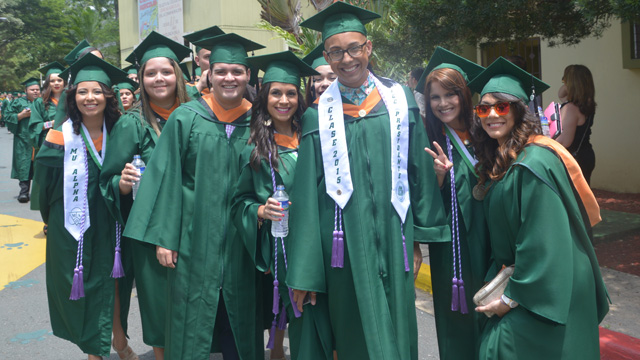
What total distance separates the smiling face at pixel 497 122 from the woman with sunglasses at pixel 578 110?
357 centimetres

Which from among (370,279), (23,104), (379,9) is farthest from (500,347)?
(23,104)

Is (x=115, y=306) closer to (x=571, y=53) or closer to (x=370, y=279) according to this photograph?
(x=370, y=279)

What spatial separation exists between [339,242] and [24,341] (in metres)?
3.31

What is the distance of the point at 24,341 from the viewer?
4805 millimetres

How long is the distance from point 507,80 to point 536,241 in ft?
2.68

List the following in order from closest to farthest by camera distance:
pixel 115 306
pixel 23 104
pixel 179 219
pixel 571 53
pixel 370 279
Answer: pixel 370 279 < pixel 179 219 < pixel 115 306 < pixel 571 53 < pixel 23 104

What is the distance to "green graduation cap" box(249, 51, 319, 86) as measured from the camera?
337 centimetres

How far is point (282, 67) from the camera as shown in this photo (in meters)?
3.39

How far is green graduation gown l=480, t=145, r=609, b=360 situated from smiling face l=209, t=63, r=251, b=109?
1.70 m

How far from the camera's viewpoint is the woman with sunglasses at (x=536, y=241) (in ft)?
8.22

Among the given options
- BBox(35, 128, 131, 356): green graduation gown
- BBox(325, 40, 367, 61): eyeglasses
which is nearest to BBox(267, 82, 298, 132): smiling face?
BBox(325, 40, 367, 61): eyeglasses

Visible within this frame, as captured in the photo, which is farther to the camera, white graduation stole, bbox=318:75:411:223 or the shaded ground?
the shaded ground

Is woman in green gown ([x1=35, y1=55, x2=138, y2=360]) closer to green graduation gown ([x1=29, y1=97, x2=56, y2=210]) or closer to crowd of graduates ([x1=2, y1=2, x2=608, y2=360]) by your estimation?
crowd of graduates ([x1=2, y1=2, x2=608, y2=360])

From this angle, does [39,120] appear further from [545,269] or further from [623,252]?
[545,269]
